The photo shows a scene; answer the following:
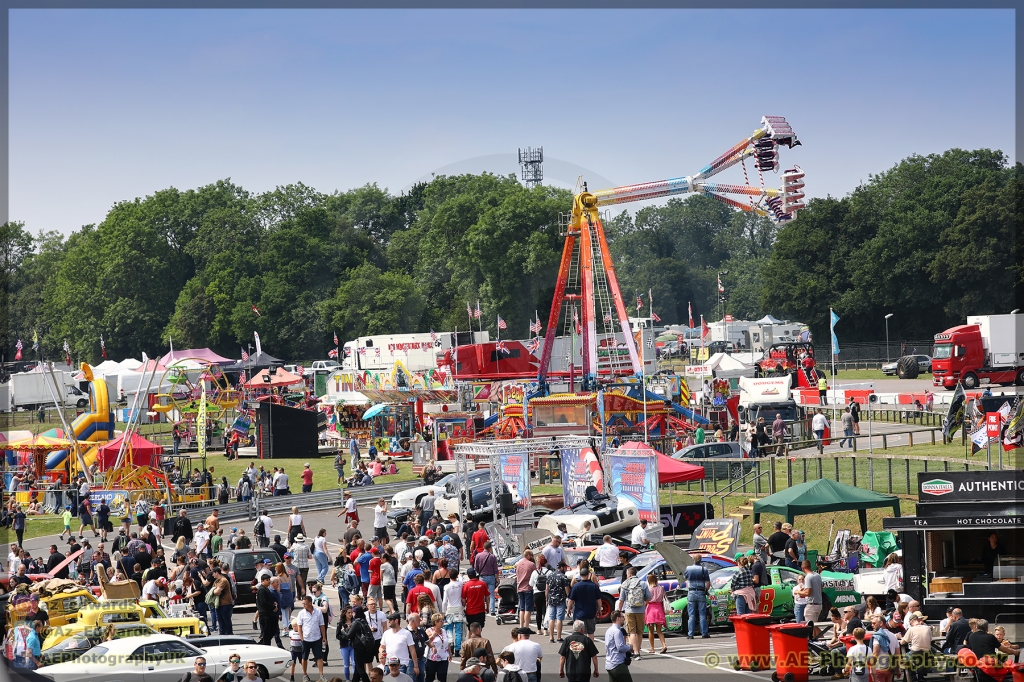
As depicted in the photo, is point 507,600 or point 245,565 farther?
point 245,565

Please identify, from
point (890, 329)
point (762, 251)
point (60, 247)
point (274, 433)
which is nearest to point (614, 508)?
point (274, 433)

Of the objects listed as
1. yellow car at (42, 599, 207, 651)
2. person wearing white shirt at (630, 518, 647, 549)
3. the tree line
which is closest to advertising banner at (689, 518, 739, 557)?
person wearing white shirt at (630, 518, 647, 549)

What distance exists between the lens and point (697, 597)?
1827cm

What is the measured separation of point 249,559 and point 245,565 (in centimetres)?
14

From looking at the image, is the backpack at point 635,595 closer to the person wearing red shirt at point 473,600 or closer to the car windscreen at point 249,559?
the person wearing red shirt at point 473,600

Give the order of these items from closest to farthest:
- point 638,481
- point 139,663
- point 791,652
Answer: point 139,663, point 791,652, point 638,481

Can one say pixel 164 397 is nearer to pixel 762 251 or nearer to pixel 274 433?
pixel 274 433

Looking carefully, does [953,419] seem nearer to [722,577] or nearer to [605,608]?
[722,577]

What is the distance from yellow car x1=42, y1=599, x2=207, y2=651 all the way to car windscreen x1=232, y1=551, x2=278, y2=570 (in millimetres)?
3871

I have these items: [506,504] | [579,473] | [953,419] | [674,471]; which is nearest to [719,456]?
[953,419]

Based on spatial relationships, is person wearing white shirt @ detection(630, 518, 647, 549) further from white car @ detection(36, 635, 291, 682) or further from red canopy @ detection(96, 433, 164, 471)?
red canopy @ detection(96, 433, 164, 471)

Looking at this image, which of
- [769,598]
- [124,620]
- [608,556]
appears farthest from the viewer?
[608,556]

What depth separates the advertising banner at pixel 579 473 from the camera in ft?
91.1

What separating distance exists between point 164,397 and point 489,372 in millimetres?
22276
